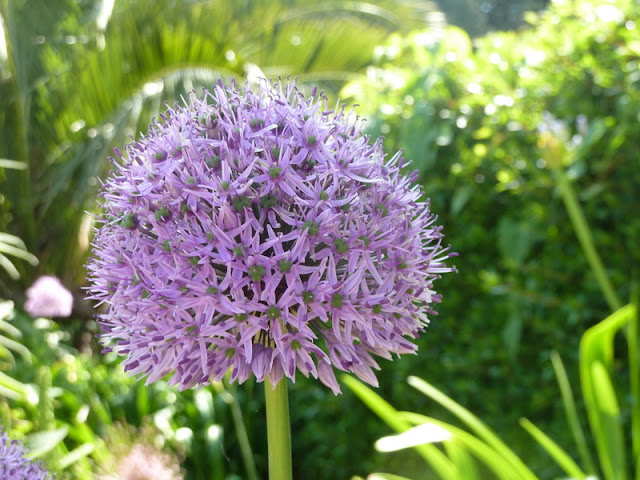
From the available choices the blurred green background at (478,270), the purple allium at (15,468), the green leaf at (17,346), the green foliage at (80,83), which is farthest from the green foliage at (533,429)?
the green foliage at (80,83)

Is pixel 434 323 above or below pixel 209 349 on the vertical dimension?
below

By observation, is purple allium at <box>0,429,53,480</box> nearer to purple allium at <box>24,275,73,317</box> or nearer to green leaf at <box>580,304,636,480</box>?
green leaf at <box>580,304,636,480</box>

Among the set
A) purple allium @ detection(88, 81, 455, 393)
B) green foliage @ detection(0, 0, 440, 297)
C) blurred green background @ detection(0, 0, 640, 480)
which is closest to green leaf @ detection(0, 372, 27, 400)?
blurred green background @ detection(0, 0, 640, 480)

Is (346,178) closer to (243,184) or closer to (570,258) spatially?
(243,184)

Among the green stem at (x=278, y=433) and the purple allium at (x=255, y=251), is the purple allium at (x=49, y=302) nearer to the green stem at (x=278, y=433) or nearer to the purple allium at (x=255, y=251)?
the purple allium at (x=255, y=251)

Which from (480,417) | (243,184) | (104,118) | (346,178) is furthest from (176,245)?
(104,118)
